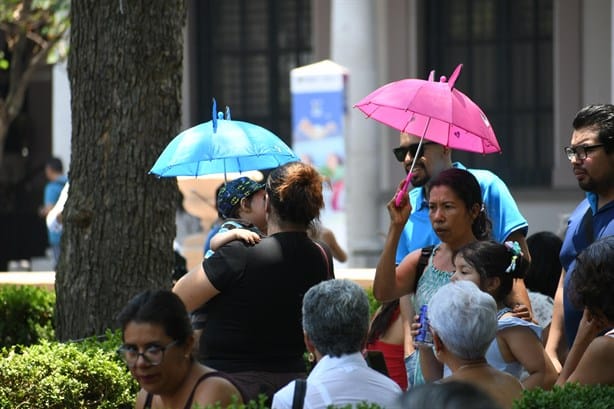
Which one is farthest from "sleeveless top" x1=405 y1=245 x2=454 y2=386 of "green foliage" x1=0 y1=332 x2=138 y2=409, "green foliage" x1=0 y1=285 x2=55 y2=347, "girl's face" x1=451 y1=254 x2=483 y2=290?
"green foliage" x1=0 y1=285 x2=55 y2=347

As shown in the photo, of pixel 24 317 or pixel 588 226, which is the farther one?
pixel 24 317

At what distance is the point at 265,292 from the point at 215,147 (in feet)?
4.54

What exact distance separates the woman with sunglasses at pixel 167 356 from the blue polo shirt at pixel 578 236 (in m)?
1.63

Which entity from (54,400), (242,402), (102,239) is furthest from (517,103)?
(242,402)

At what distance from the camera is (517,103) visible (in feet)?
58.2

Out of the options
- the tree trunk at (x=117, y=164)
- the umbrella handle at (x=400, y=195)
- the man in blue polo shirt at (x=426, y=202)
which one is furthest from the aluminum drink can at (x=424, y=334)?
the tree trunk at (x=117, y=164)

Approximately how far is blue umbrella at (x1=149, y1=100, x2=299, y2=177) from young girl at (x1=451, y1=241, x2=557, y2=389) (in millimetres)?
1440

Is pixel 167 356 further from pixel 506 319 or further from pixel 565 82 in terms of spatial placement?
pixel 565 82

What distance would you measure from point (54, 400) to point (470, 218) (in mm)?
2128

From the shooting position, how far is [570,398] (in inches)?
182

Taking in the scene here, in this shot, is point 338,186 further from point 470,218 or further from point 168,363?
point 168,363

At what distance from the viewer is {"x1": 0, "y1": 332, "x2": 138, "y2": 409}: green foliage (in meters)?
6.24

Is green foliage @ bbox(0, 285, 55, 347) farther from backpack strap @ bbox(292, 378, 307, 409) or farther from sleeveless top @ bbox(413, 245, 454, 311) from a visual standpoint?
backpack strap @ bbox(292, 378, 307, 409)

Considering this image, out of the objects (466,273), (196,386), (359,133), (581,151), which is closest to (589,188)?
(581,151)
